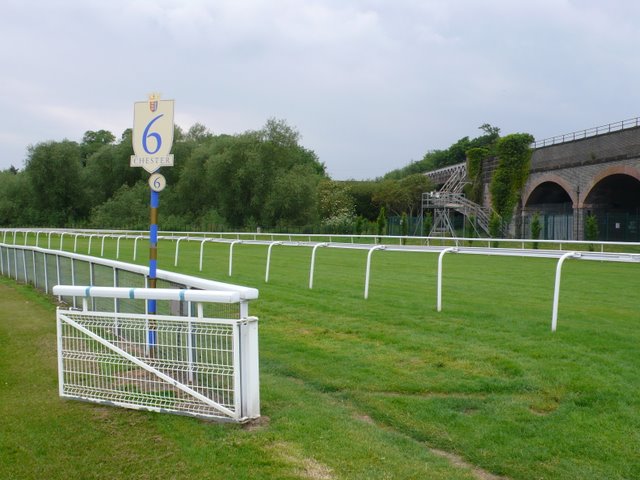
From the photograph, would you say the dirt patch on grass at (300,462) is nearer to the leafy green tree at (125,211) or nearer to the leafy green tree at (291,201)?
the leafy green tree at (291,201)

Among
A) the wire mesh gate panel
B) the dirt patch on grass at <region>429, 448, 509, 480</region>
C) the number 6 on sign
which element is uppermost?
the number 6 on sign

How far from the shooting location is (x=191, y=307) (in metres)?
4.88

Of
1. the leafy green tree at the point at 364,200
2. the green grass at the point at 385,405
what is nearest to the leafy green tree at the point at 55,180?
the leafy green tree at the point at 364,200

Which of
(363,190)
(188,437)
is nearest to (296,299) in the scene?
(188,437)

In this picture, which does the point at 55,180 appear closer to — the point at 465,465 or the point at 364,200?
the point at 364,200

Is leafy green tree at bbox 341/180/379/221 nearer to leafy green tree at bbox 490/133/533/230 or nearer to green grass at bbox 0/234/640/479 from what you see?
leafy green tree at bbox 490/133/533/230

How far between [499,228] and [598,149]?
667cm

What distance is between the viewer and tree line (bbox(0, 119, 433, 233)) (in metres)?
42.9

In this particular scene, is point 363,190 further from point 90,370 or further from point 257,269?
point 90,370

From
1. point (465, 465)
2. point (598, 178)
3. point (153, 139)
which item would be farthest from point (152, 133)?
point (598, 178)

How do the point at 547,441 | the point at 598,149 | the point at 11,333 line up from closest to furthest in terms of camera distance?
the point at 547,441
the point at 11,333
the point at 598,149

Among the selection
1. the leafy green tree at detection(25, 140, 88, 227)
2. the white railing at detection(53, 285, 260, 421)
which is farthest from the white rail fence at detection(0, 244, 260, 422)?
the leafy green tree at detection(25, 140, 88, 227)

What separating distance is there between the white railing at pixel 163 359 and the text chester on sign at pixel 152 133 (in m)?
1.65

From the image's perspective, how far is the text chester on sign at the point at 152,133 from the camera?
585 centimetres
